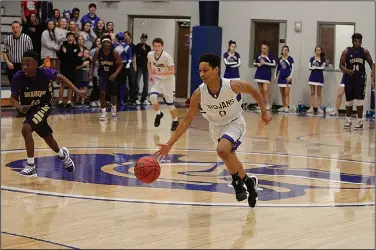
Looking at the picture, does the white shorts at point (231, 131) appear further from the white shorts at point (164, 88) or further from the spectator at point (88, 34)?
the spectator at point (88, 34)

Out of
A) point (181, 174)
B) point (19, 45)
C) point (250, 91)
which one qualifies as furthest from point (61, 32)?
point (250, 91)

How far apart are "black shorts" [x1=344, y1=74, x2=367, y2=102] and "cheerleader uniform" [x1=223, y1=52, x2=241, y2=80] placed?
5634 mm

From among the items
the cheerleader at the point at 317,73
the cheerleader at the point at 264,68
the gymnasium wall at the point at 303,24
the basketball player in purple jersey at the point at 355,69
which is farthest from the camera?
the cheerleader at the point at 264,68

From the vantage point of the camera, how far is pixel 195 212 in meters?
7.73

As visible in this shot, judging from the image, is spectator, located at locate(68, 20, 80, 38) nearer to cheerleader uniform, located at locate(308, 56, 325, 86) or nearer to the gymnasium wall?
the gymnasium wall

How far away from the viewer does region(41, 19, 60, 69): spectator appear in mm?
19078

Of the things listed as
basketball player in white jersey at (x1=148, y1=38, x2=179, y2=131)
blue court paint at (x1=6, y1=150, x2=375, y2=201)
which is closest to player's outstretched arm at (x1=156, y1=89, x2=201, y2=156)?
blue court paint at (x1=6, y1=150, x2=375, y2=201)

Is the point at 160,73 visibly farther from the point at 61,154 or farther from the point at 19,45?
the point at 61,154

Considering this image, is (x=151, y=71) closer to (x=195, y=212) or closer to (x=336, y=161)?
(x=336, y=161)

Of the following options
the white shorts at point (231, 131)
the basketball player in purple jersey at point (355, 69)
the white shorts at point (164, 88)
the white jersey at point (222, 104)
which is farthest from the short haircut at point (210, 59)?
the basketball player in purple jersey at point (355, 69)

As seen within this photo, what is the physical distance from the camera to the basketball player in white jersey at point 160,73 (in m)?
15.3

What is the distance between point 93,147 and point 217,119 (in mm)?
4682

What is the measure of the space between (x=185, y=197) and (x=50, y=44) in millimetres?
11434

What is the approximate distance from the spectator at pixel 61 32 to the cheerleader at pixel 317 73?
6.77 metres
